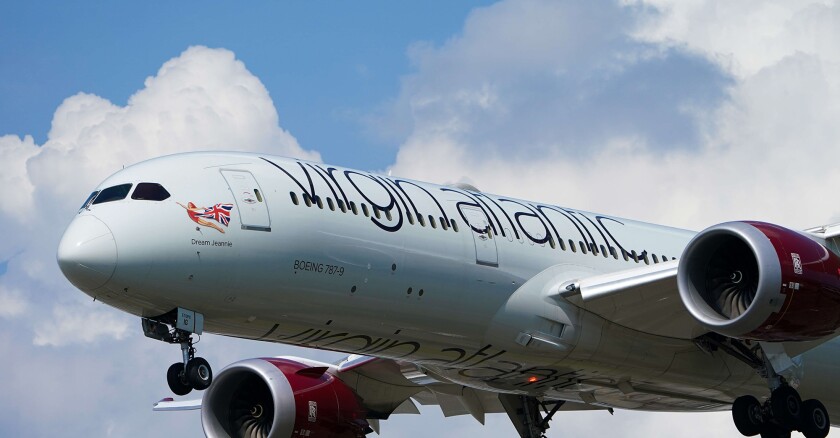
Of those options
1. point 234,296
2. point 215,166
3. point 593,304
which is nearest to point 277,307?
point 234,296

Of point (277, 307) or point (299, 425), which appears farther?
point (299, 425)

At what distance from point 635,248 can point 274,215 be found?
8128 millimetres

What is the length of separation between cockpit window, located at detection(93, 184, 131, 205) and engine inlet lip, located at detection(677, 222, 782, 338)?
8499 mm

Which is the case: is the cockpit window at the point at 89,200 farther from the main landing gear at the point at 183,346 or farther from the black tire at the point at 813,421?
the black tire at the point at 813,421

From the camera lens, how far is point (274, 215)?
21219 mm

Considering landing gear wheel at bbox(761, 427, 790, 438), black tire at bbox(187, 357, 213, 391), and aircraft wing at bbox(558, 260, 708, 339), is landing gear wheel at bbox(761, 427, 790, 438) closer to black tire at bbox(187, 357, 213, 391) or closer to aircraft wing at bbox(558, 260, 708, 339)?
aircraft wing at bbox(558, 260, 708, 339)

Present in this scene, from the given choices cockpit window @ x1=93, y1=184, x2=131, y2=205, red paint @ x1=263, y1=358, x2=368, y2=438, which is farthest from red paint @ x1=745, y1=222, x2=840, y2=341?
cockpit window @ x1=93, y1=184, x2=131, y2=205

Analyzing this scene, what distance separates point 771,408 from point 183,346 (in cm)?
1007

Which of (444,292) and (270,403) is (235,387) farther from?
(444,292)

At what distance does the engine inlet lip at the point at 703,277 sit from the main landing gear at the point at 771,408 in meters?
2.83

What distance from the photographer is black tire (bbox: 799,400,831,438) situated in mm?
24578

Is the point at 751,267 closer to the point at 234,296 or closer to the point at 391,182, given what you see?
the point at 391,182

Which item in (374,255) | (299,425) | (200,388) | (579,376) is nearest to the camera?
(200,388)

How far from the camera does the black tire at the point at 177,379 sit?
20266 mm
